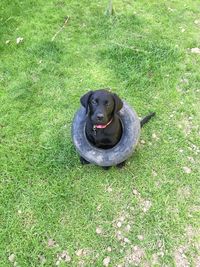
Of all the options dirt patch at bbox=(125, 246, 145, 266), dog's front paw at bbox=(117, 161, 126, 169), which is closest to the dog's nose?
dog's front paw at bbox=(117, 161, 126, 169)

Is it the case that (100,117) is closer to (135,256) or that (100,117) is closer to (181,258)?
(135,256)

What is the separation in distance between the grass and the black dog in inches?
18.3

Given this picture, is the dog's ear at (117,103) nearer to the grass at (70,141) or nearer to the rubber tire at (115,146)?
the rubber tire at (115,146)

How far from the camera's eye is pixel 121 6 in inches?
234

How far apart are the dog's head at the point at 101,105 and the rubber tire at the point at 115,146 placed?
287mm

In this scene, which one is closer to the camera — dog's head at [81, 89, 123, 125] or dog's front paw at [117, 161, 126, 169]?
dog's head at [81, 89, 123, 125]

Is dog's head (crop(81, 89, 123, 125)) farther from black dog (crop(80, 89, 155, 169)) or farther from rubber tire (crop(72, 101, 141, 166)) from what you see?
rubber tire (crop(72, 101, 141, 166))

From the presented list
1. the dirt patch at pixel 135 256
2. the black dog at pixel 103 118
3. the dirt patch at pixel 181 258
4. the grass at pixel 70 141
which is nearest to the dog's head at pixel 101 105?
the black dog at pixel 103 118

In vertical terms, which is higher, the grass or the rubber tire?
the rubber tire

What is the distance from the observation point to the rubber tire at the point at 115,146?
3.59 metres

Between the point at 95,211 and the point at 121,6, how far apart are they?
3.68 m

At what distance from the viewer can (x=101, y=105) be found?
337 centimetres

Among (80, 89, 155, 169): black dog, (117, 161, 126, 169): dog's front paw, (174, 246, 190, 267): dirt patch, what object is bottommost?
(174, 246, 190, 267): dirt patch

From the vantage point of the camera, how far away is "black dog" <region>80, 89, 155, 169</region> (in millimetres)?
3369
